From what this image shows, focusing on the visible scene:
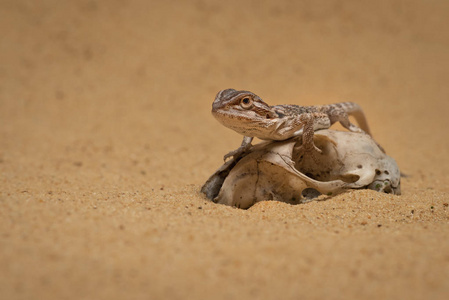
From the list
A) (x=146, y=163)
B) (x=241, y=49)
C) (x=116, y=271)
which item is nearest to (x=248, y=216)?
(x=116, y=271)

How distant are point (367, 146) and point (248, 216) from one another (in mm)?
1717

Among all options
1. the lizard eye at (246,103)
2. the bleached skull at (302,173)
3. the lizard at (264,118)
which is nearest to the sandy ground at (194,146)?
the bleached skull at (302,173)

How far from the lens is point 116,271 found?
256 centimetres

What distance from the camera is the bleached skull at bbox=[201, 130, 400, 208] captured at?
427 centimetres

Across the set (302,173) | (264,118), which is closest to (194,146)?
(302,173)

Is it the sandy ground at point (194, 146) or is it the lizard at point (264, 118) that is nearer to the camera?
the sandy ground at point (194, 146)

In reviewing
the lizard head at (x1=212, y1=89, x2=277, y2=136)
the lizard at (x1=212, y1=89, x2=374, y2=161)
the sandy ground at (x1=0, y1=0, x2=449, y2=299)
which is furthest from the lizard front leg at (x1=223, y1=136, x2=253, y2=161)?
the sandy ground at (x1=0, y1=0, x2=449, y2=299)

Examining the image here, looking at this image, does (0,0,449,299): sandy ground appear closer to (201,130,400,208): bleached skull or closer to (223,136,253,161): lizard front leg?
(201,130,400,208): bleached skull

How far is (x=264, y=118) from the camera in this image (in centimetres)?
407

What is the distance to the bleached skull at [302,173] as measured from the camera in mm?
4273

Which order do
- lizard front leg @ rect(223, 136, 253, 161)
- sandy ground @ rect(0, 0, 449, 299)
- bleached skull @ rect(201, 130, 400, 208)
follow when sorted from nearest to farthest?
1. sandy ground @ rect(0, 0, 449, 299)
2. bleached skull @ rect(201, 130, 400, 208)
3. lizard front leg @ rect(223, 136, 253, 161)

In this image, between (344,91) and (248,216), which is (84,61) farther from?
(248,216)

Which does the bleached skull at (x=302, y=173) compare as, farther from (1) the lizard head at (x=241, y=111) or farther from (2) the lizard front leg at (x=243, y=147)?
(1) the lizard head at (x=241, y=111)

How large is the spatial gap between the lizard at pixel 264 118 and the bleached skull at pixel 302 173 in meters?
0.12
